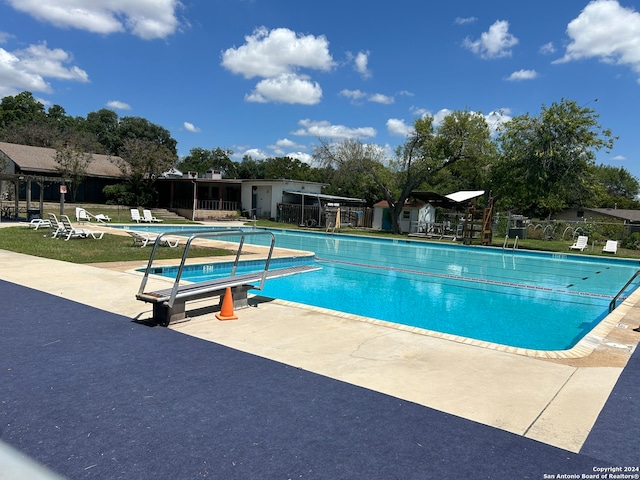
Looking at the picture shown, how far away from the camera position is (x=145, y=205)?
36.2 meters

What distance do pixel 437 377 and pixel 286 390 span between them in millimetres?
1509

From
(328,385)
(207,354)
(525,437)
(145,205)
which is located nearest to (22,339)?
(207,354)

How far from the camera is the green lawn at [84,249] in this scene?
37.4ft

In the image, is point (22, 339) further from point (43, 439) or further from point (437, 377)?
point (437, 377)

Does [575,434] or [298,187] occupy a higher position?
[298,187]

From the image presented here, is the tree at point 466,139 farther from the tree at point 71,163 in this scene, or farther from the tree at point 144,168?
the tree at point 71,163

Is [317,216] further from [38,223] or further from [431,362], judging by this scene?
[431,362]

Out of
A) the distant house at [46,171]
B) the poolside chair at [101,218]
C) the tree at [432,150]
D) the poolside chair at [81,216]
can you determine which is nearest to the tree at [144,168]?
the distant house at [46,171]

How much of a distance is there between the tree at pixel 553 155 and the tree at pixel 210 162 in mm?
53813

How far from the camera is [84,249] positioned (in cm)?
1278

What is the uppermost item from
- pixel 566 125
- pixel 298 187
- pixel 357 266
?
pixel 566 125

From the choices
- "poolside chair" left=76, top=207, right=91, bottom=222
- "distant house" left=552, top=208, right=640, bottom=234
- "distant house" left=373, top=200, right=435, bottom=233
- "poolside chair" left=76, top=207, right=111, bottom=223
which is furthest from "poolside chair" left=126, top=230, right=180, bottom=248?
"distant house" left=552, top=208, right=640, bottom=234

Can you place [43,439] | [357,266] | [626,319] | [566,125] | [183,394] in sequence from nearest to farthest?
[43,439], [183,394], [626,319], [357,266], [566,125]

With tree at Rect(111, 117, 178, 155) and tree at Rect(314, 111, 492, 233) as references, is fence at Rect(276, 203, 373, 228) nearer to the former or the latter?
tree at Rect(314, 111, 492, 233)
